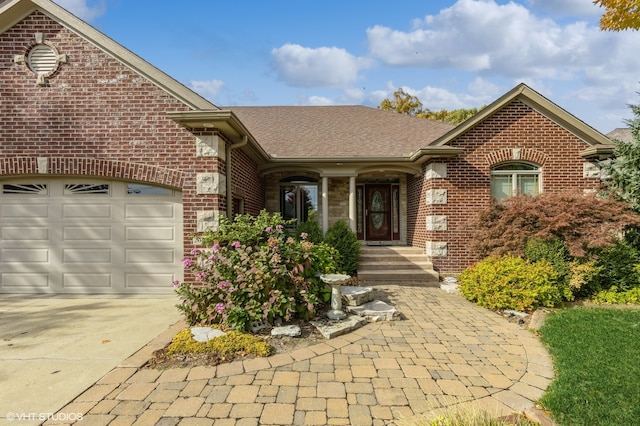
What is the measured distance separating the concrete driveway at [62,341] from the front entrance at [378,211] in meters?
6.84

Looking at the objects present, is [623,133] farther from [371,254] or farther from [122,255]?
[122,255]

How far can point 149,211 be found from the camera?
6848mm

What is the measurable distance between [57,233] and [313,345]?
6.15 meters

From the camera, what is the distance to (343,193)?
36.4ft

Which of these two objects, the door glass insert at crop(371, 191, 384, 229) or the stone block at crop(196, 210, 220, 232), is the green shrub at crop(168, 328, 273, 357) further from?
the door glass insert at crop(371, 191, 384, 229)

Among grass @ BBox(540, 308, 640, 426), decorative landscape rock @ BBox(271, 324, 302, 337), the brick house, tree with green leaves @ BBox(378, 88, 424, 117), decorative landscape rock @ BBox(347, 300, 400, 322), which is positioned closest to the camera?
grass @ BBox(540, 308, 640, 426)

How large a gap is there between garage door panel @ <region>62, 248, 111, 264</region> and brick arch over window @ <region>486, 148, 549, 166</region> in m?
9.36

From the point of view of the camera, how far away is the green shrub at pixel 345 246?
8469 mm

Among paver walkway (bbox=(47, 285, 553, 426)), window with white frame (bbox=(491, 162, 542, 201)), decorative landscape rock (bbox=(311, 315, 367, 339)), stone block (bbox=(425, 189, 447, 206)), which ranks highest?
window with white frame (bbox=(491, 162, 542, 201))

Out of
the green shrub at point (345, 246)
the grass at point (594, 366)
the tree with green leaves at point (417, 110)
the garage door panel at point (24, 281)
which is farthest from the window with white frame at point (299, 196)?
the tree with green leaves at point (417, 110)

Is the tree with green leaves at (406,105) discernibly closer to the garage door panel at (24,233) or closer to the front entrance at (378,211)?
the front entrance at (378,211)

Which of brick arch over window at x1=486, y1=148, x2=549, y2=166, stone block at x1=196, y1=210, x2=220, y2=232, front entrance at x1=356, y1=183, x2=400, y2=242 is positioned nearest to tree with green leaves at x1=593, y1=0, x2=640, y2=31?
brick arch over window at x1=486, y1=148, x2=549, y2=166

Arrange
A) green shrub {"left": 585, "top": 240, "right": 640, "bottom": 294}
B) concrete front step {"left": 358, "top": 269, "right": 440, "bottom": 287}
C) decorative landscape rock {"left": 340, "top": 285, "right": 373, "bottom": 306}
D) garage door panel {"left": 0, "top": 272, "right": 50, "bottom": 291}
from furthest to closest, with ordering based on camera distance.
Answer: concrete front step {"left": 358, "top": 269, "right": 440, "bottom": 287}, garage door panel {"left": 0, "top": 272, "right": 50, "bottom": 291}, green shrub {"left": 585, "top": 240, "right": 640, "bottom": 294}, decorative landscape rock {"left": 340, "top": 285, "right": 373, "bottom": 306}

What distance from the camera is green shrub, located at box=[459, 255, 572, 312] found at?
5.92 metres
